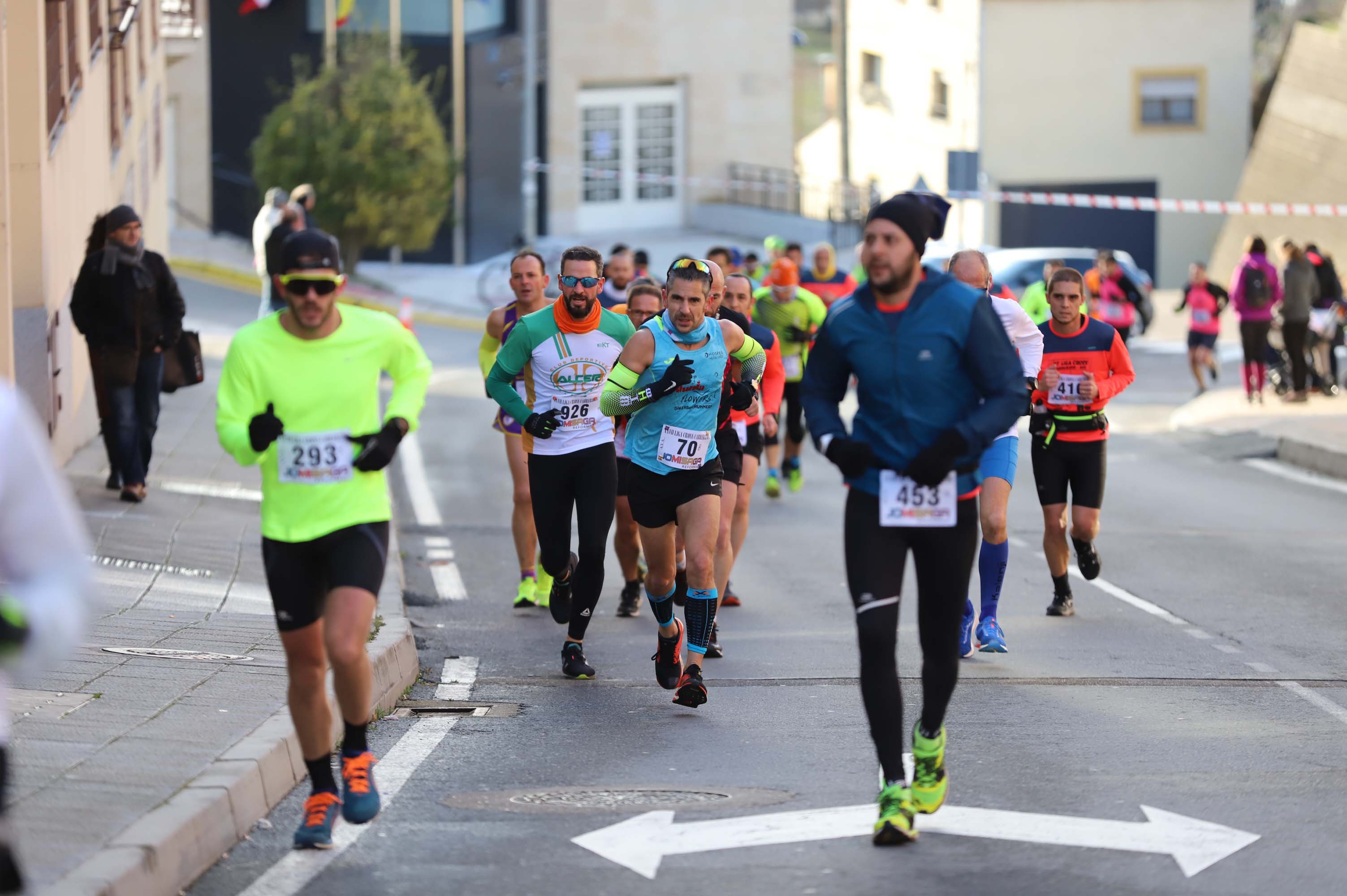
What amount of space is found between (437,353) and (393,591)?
17669 mm

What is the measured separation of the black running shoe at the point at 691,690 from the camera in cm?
837

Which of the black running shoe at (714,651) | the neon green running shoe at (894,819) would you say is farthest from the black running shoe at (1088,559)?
the neon green running shoe at (894,819)

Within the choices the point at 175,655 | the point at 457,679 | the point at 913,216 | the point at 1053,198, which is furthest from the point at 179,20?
the point at 913,216

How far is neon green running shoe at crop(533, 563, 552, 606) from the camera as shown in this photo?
11.5 metres

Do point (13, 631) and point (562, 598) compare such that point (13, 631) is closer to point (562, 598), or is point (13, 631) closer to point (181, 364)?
point (562, 598)

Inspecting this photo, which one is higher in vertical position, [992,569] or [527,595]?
[992,569]

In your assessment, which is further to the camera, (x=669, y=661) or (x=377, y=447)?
(x=669, y=661)

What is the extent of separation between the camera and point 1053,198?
1254 inches

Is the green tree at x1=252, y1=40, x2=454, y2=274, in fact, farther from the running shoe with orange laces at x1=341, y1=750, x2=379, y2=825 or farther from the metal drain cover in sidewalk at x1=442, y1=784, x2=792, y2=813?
the running shoe with orange laces at x1=341, y1=750, x2=379, y2=825

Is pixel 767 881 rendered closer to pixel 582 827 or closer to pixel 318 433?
pixel 582 827

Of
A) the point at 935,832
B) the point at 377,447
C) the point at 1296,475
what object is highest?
the point at 377,447

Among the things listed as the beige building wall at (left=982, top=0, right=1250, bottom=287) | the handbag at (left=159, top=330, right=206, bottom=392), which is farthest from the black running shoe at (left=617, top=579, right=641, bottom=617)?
the beige building wall at (left=982, top=0, right=1250, bottom=287)

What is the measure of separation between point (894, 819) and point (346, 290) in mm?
28242

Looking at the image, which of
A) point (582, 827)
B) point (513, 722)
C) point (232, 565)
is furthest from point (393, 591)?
point (582, 827)
